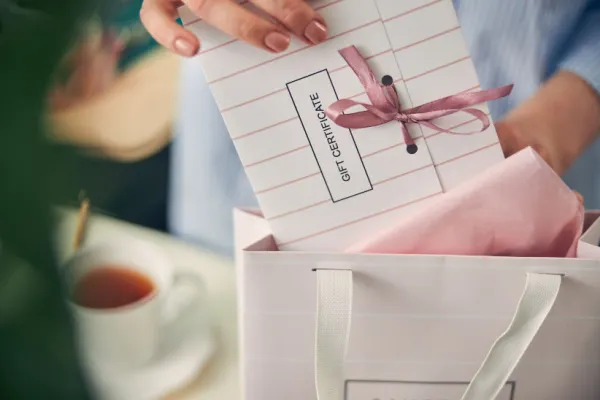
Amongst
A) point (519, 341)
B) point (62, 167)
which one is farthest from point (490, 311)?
point (62, 167)

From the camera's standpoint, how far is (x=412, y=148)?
0.43 metres

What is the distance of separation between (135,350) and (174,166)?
0.19 metres

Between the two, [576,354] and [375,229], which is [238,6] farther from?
[576,354]

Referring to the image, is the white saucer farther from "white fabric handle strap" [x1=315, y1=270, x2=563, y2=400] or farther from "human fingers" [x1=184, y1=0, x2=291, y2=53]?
"human fingers" [x1=184, y1=0, x2=291, y2=53]

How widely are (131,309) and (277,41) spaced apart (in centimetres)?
28

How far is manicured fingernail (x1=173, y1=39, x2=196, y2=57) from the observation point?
1.34 ft

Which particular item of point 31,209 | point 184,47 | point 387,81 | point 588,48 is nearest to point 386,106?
point 387,81

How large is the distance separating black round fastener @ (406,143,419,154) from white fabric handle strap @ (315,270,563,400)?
4.1 inches

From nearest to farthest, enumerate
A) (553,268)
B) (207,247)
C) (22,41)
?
1. (553,268)
2. (22,41)
3. (207,247)

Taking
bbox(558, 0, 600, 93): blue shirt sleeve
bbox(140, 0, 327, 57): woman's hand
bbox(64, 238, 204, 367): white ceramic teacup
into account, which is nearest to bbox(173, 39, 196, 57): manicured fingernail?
bbox(140, 0, 327, 57): woman's hand

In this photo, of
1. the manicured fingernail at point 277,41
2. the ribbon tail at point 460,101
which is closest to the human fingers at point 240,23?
the manicured fingernail at point 277,41

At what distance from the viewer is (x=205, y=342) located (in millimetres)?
609

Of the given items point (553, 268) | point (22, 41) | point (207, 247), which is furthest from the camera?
point (207, 247)

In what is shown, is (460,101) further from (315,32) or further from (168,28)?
(168,28)
